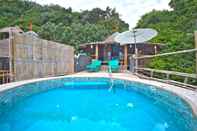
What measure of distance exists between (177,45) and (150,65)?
4.45ft

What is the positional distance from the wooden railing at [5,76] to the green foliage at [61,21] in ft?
46.4

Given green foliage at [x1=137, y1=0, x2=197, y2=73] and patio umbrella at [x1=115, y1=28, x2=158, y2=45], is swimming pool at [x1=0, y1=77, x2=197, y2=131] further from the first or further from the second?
patio umbrella at [x1=115, y1=28, x2=158, y2=45]

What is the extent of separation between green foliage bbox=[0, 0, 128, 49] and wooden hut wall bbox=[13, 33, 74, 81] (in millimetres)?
7932

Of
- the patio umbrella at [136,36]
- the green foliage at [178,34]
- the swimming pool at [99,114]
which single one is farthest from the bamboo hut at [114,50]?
the swimming pool at [99,114]

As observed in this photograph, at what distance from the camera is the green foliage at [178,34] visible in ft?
31.3

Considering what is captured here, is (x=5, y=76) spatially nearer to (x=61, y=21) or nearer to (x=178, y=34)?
(x=178, y=34)

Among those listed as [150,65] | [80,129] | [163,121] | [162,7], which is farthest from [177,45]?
[162,7]

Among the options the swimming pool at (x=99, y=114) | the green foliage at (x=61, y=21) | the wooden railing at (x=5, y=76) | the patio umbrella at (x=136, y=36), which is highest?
the green foliage at (x=61, y=21)

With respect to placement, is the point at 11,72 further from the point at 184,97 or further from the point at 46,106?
the point at 184,97

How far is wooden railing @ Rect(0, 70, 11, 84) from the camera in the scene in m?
10.0

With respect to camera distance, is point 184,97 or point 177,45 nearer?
point 184,97

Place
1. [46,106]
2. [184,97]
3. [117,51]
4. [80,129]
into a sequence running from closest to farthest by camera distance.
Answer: [80,129], [184,97], [46,106], [117,51]

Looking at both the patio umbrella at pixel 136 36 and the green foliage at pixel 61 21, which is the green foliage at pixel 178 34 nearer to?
the patio umbrella at pixel 136 36

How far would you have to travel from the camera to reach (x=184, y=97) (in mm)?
5496
